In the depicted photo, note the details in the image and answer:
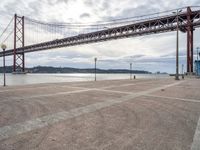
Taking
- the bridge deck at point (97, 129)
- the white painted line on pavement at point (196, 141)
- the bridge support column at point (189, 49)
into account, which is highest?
the bridge support column at point (189, 49)

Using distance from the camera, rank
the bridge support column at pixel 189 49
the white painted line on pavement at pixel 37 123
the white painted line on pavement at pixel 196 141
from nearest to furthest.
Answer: the white painted line on pavement at pixel 196 141 → the white painted line on pavement at pixel 37 123 → the bridge support column at pixel 189 49

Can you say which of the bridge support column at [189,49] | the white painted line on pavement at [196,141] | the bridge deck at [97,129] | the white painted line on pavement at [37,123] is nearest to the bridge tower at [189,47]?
the bridge support column at [189,49]

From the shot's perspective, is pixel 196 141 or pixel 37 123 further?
pixel 37 123

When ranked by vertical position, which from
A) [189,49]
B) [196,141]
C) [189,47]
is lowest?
[196,141]

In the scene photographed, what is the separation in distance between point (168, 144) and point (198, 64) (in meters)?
55.1

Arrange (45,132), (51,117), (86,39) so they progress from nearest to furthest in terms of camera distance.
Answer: (45,132)
(51,117)
(86,39)

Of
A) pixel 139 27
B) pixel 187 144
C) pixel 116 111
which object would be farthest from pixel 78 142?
pixel 139 27

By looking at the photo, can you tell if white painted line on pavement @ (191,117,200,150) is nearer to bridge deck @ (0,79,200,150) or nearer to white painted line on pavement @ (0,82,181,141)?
bridge deck @ (0,79,200,150)

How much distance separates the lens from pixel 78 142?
13.0 ft

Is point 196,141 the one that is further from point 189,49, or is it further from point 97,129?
point 189,49

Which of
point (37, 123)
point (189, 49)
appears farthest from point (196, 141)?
point (189, 49)

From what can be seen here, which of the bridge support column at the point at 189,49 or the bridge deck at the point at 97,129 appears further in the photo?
the bridge support column at the point at 189,49

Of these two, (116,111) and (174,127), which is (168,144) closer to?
(174,127)

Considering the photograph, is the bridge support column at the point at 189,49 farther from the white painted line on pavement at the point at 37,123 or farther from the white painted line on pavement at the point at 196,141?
the white painted line on pavement at the point at 196,141
